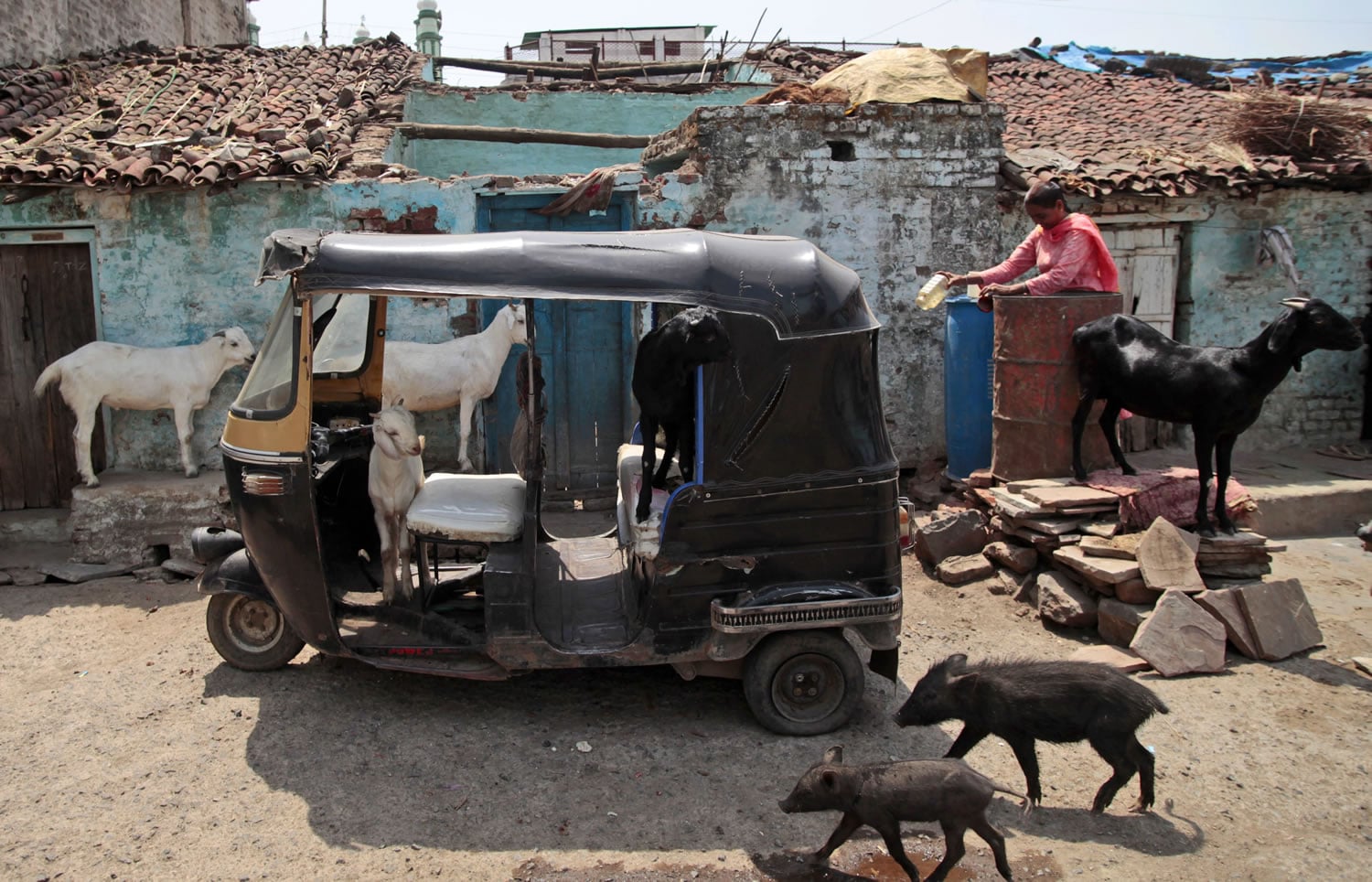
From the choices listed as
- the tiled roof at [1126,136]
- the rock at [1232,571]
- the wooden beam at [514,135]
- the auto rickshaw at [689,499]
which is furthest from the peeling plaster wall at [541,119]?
the rock at [1232,571]

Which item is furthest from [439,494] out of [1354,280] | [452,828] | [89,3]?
[89,3]

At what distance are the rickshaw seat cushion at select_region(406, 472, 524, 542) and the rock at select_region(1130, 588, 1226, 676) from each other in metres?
3.47

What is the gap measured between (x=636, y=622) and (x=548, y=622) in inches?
17.6

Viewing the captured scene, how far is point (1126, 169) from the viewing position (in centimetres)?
943

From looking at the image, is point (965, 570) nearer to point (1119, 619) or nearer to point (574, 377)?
point (1119, 619)

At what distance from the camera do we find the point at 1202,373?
604 centimetres

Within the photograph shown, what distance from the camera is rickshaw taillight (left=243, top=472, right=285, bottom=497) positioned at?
14.3 ft

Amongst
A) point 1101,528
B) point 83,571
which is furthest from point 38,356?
point 1101,528

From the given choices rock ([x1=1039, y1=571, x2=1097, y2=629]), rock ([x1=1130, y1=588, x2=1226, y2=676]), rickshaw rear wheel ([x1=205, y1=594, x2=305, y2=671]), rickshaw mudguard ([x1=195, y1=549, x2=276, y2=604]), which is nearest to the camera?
rickshaw mudguard ([x1=195, y1=549, x2=276, y2=604])

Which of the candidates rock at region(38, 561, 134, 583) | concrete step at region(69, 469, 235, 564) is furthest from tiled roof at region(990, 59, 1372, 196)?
rock at region(38, 561, 134, 583)

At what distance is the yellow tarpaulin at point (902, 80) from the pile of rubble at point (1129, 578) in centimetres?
429

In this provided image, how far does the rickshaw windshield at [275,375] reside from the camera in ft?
14.5

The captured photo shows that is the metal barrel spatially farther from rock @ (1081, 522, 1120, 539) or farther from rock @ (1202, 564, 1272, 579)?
rock @ (1202, 564, 1272, 579)

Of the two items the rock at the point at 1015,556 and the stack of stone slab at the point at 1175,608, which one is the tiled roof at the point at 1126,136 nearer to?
the rock at the point at 1015,556
